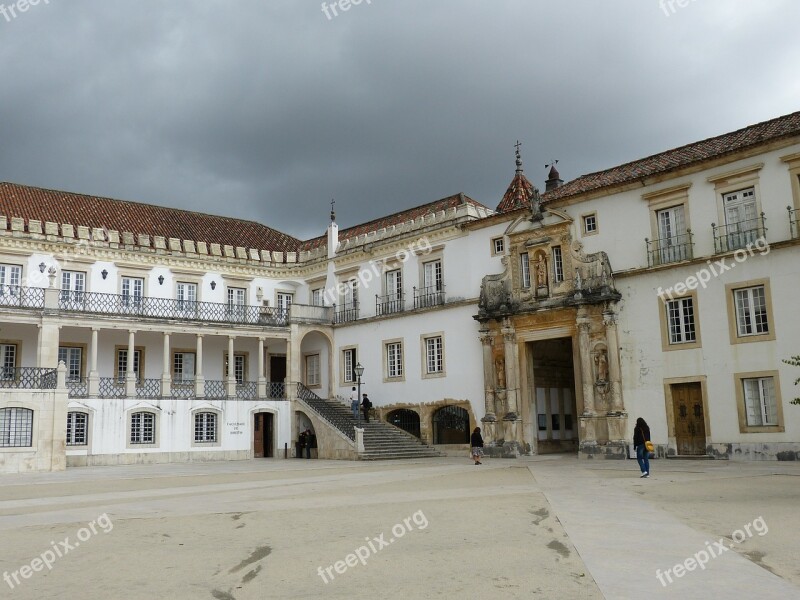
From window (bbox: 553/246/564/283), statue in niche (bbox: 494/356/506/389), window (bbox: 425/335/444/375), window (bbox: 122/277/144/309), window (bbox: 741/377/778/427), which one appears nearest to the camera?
window (bbox: 741/377/778/427)

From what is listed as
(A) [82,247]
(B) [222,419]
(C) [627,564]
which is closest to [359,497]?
(C) [627,564]

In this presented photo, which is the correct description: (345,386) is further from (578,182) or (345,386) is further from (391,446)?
(578,182)

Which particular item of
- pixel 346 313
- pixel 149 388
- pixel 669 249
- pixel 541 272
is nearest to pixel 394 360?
pixel 346 313

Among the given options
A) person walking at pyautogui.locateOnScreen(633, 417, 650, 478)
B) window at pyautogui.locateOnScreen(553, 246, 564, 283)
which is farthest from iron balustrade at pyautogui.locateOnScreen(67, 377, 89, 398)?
person walking at pyautogui.locateOnScreen(633, 417, 650, 478)

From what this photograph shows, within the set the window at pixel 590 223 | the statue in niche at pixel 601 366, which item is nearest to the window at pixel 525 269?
the window at pixel 590 223

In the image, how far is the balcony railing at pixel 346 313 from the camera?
33.2m

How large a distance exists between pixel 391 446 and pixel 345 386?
5.61 m

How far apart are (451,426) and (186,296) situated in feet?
42.4

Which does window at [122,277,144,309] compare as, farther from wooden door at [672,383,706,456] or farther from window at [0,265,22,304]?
wooden door at [672,383,706,456]

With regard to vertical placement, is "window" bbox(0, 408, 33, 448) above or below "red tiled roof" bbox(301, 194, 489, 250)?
below

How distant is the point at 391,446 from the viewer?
2800 centimetres

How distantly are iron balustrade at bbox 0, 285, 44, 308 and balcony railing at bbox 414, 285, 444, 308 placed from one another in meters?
14.1

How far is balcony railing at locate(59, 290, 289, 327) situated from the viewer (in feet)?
95.9

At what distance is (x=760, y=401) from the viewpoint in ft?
68.4
